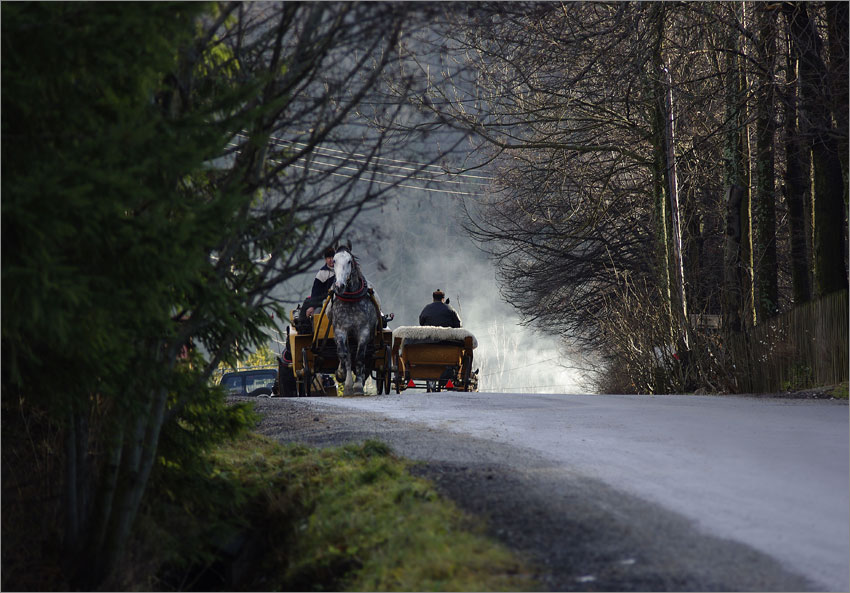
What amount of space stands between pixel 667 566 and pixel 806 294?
1675 cm

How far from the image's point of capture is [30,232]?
449 cm

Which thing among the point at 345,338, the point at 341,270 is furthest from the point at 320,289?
the point at 341,270

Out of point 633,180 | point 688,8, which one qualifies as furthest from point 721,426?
point 633,180

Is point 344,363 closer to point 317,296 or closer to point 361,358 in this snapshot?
point 361,358

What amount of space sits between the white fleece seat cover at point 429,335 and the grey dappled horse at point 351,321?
11.0 feet

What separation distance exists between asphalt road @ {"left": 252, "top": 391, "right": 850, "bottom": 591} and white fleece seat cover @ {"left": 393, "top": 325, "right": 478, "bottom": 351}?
10.7 m

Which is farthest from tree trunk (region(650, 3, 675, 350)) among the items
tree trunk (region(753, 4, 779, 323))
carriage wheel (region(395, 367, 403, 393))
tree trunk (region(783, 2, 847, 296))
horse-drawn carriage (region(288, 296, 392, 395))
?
horse-drawn carriage (region(288, 296, 392, 395))

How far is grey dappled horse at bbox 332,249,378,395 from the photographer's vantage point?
18.4 m

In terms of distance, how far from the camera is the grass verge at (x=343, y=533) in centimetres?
502

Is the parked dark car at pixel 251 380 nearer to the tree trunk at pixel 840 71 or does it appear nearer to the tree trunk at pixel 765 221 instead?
the tree trunk at pixel 765 221

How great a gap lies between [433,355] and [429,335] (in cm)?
76

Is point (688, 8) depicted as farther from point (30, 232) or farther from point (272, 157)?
point (30, 232)

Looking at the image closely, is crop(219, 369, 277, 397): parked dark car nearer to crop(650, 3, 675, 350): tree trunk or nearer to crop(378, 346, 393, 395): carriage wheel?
crop(378, 346, 393, 395): carriage wheel

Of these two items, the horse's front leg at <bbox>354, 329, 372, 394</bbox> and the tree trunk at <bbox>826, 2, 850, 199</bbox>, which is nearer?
the tree trunk at <bbox>826, 2, 850, 199</bbox>
